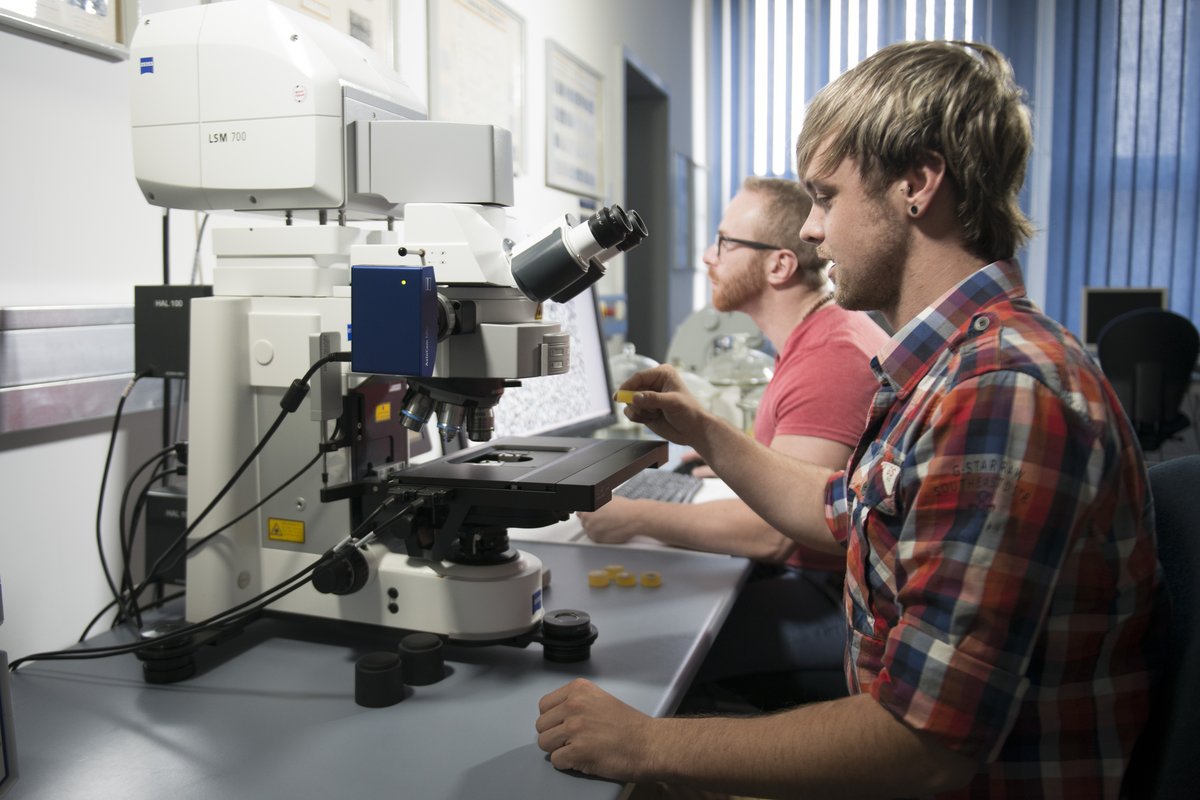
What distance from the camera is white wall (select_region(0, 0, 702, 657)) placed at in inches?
43.4

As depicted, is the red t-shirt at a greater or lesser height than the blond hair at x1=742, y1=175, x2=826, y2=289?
lesser

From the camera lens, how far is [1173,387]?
414cm

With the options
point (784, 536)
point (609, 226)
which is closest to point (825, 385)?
point (784, 536)

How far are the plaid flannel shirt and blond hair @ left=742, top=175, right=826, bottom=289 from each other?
1.00 meters

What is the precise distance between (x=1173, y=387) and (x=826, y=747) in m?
4.13

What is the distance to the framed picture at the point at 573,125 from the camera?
9.07 feet

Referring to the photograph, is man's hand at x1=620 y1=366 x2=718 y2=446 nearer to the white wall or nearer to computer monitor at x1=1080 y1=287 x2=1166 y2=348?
the white wall

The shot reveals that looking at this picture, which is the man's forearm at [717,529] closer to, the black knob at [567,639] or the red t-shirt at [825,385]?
the red t-shirt at [825,385]

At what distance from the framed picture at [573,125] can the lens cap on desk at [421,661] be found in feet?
6.38

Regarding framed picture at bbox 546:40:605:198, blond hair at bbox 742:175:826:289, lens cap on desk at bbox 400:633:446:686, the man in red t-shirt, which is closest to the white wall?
lens cap on desk at bbox 400:633:446:686

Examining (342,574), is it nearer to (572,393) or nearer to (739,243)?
(572,393)

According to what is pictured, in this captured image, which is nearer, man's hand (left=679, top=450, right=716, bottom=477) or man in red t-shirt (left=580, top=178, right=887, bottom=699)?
man in red t-shirt (left=580, top=178, right=887, bottom=699)

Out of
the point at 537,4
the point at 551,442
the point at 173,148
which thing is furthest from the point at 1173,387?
the point at 173,148

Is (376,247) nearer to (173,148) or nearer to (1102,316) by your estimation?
(173,148)
